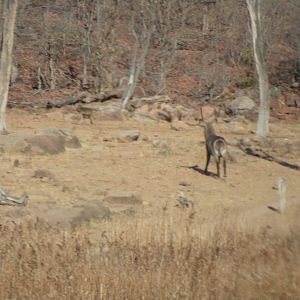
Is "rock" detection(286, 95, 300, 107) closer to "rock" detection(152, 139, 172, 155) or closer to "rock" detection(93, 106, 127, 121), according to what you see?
"rock" detection(93, 106, 127, 121)

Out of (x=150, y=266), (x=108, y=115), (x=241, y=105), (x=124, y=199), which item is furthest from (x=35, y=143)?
(x=241, y=105)

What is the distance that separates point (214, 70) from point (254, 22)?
11.4 meters

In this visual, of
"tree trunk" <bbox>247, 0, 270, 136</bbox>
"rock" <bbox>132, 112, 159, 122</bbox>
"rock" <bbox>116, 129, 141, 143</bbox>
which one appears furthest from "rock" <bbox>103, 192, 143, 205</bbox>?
"rock" <bbox>132, 112, 159, 122</bbox>

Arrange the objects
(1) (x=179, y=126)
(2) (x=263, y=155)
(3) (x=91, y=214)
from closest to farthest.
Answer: (3) (x=91, y=214)
(2) (x=263, y=155)
(1) (x=179, y=126)

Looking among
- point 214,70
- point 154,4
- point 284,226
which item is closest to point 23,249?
point 284,226

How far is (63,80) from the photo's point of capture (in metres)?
30.3

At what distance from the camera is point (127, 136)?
61.1 feet

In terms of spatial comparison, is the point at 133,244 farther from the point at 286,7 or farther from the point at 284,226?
the point at 286,7

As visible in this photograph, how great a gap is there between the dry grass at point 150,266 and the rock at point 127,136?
11561 millimetres

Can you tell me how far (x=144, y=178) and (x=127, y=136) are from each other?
4634 mm

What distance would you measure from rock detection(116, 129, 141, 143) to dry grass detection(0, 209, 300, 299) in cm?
1156

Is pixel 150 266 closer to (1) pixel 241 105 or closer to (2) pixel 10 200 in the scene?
(2) pixel 10 200

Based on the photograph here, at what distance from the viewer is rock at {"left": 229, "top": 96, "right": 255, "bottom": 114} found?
2659 cm

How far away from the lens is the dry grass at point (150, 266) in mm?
5305
